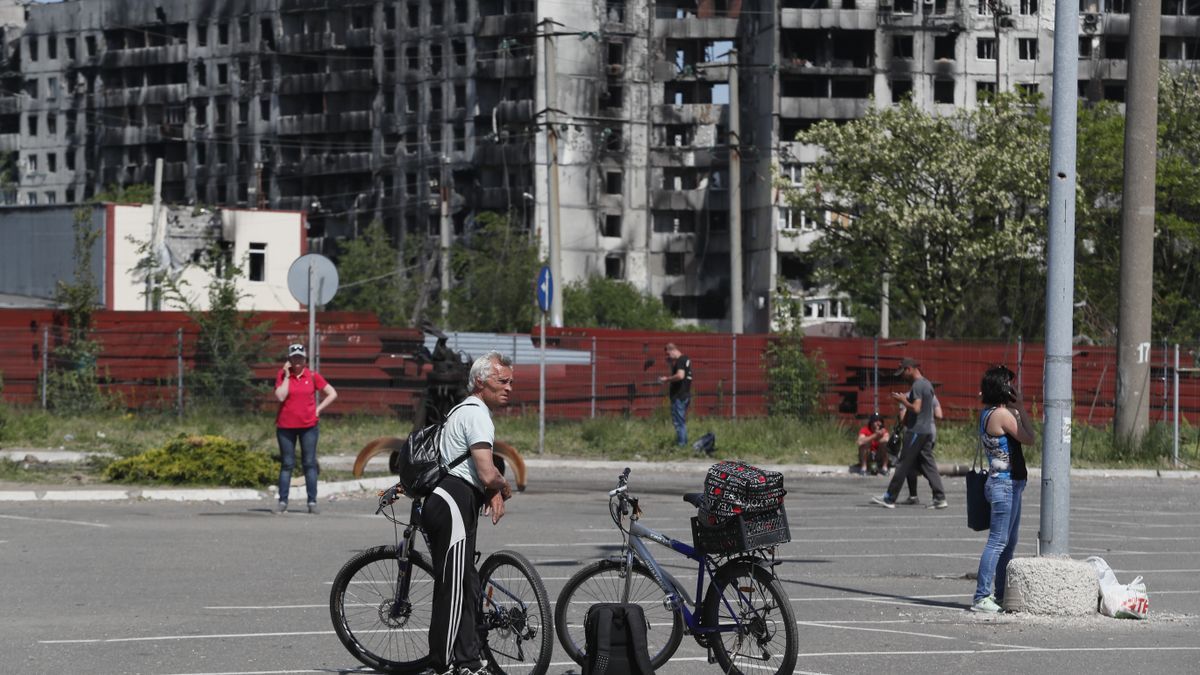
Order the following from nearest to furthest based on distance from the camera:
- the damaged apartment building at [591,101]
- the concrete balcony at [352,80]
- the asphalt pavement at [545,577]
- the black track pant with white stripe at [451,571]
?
the black track pant with white stripe at [451,571]
the asphalt pavement at [545,577]
the damaged apartment building at [591,101]
the concrete balcony at [352,80]

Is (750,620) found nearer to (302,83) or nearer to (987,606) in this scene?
(987,606)

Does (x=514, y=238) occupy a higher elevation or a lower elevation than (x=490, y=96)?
lower

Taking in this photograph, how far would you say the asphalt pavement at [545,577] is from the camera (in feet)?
32.7

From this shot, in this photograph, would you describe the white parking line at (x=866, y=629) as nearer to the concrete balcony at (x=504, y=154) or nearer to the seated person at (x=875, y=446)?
the seated person at (x=875, y=446)

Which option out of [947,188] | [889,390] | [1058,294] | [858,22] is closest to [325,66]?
[858,22]

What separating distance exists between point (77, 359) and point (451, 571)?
2845 cm

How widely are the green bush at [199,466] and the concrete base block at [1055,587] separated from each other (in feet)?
38.8

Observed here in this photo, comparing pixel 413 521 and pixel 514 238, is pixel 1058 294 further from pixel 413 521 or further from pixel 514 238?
pixel 514 238

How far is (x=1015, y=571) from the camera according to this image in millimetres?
11758

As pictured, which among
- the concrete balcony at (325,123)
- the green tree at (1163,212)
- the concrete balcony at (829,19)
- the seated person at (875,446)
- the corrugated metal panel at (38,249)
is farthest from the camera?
the concrete balcony at (325,123)

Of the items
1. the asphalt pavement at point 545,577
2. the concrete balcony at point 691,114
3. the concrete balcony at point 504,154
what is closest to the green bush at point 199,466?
the asphalt pavement at point 545,577

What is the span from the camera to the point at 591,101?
93.5 m

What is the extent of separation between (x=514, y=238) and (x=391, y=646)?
72915mm

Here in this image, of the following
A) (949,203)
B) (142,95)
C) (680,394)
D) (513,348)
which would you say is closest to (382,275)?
(142,95)
